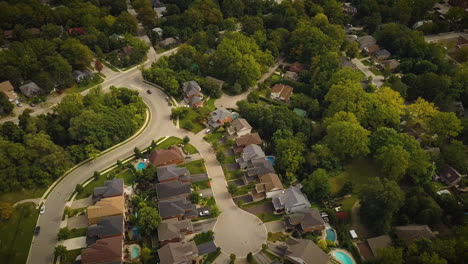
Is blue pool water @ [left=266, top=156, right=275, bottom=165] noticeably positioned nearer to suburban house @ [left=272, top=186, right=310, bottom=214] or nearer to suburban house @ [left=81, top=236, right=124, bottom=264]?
suburban house @ [left=272, top=186, right=310, bottom=214]

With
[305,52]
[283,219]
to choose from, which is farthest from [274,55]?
[283,219]

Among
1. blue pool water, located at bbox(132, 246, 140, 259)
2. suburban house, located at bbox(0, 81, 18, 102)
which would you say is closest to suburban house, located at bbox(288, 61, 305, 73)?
blue pool water, located at bbox(132, 246, 140, 259)

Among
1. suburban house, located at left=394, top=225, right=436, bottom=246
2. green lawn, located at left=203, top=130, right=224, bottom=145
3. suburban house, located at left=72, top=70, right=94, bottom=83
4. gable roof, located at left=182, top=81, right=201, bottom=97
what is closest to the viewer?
suburban house, located at left=394, top=225, right=436, bottom=246

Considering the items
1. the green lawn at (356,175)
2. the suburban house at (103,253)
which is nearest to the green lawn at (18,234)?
the suburban house at (103,253)

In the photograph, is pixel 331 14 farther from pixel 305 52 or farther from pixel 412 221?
pixel 412 221

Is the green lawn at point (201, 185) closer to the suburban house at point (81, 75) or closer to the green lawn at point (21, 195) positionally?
the green lawn at point (21, 195)

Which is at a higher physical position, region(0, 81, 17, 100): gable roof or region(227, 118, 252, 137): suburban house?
region(0, 81, 17, 100): gable roof
